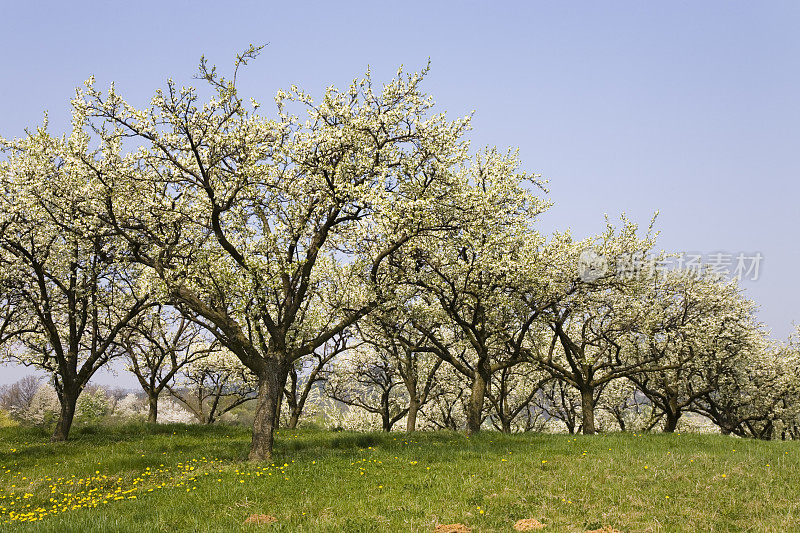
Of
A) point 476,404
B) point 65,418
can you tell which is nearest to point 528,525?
point 476,404

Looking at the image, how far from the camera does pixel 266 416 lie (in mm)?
18312

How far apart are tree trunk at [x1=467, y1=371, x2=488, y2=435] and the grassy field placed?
8.47 feet

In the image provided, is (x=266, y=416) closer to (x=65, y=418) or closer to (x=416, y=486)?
(x=416, y=486)

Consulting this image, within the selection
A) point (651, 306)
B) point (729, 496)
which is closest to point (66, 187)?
point (729, 496)

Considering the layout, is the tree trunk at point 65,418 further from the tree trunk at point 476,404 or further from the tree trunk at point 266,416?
the tree trunk at point 476,404

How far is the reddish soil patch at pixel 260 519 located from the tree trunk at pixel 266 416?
690cm

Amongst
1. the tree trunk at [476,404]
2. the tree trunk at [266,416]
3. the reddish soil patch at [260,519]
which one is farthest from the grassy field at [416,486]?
the tree trunk at [476,404]

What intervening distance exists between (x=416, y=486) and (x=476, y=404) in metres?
11.4

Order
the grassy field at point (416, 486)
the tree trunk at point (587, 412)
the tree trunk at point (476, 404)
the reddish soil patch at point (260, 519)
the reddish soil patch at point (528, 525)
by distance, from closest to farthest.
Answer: the reddish soil patch at point (528, 525) → the grassy field at point (416, 486) → the reddish soil patch at point (260, 519) → the tree trunk at point (476, 404) → the tree trunk at point (587, 412)

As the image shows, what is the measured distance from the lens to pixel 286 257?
62.6ft

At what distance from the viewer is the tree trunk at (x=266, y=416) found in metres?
18.1

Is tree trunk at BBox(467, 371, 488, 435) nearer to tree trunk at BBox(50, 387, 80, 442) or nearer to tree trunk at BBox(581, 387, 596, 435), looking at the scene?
tree trunk at BBox(581, 387, 596, 435)

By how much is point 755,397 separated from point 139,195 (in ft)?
135

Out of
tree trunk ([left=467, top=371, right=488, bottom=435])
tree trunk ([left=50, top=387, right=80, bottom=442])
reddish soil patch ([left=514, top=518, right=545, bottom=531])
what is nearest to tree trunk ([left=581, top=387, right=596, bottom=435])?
tree trunk ([left=467, top=371, right=488, bottom=435])
